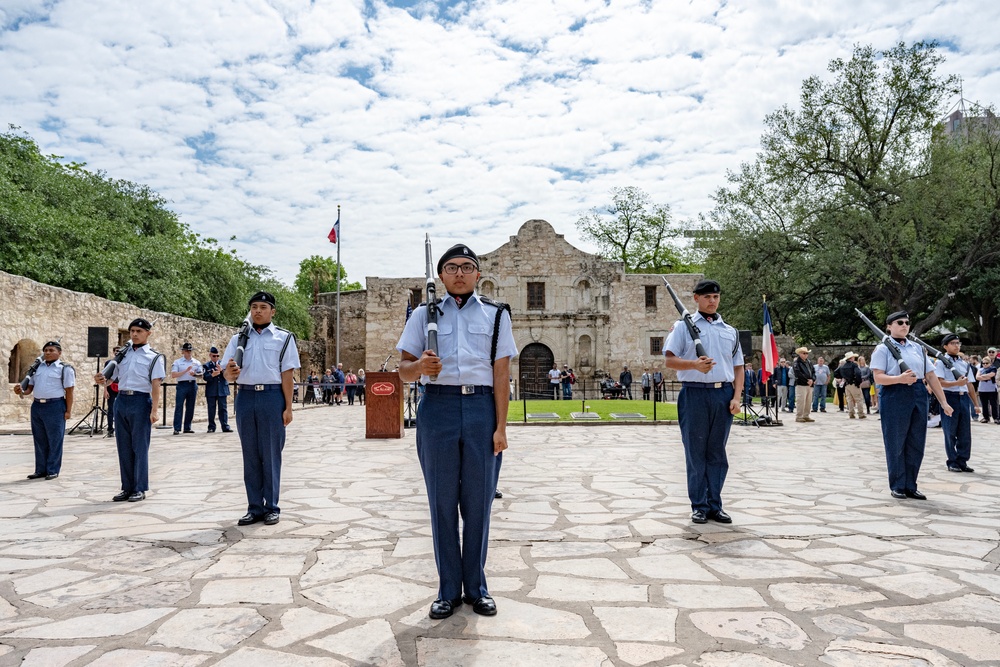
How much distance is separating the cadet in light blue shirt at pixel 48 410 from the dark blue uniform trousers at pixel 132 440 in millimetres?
1809

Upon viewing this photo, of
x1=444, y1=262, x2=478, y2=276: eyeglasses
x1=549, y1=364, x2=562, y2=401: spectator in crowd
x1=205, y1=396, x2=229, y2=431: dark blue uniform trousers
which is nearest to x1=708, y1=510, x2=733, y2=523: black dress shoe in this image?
x1=444, y1=262, x2=478, y2=276: eyeglasses

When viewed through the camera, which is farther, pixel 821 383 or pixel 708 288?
pixel 821 383

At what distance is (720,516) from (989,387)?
1469cm

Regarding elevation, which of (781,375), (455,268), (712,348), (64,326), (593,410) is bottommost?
(593,410)

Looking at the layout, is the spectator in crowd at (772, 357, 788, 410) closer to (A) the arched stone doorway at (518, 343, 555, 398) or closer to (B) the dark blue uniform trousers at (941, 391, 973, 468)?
(B) the dark blue uniform trousers at (941, 391, 973, 468)

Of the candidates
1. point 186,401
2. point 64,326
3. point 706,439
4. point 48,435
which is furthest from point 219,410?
point 706,439

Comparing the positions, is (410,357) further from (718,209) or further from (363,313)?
(363,313)

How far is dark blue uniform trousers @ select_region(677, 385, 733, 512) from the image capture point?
5.48m

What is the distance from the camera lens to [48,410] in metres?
7.83

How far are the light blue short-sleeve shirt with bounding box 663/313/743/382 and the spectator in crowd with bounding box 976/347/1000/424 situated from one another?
1375 cm

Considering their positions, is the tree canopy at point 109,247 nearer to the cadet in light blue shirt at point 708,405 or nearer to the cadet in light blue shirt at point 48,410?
the cadet in light blue shirt at point 48,410

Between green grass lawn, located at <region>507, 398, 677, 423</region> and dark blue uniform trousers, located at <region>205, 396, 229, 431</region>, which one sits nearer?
dark blue uniform trousers, located at <region>205, 396, 229, 431</region>

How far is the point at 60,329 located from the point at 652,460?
47.6 ft

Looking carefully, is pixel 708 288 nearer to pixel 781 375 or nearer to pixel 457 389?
pixel 457 389
